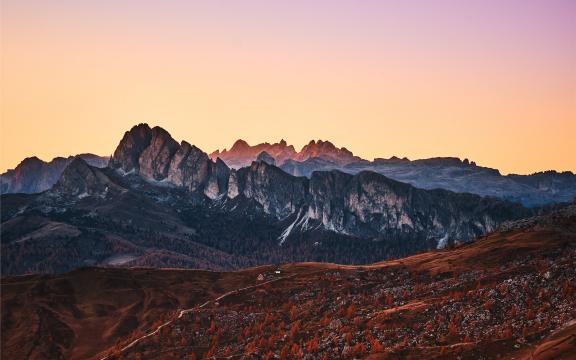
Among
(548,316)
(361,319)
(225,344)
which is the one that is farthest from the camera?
(225,344)

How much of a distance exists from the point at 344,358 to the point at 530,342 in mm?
36525

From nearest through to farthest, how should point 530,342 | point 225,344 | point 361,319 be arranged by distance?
point 530,342, point 361,319, point 225,344

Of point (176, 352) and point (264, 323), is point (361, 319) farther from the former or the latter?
point (176, 352)

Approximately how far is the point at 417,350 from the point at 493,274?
2240 inches

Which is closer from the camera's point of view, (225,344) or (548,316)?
(548,316)

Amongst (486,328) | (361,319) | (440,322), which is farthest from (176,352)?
(486,328)

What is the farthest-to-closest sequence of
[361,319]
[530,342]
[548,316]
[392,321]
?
[361,319]
[392,321]
[548,316]
[530,342]

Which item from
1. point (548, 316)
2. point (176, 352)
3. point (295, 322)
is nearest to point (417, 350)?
point (548, 316)

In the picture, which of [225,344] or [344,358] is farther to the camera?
[225,344]

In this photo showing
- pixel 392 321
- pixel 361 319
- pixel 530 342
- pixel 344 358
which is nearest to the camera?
pixel 530 342

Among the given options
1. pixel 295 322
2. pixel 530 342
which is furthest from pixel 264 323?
pixel 530 342

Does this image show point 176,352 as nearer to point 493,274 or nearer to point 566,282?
point 493,274

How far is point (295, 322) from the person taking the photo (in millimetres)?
182375

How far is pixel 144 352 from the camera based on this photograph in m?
187
